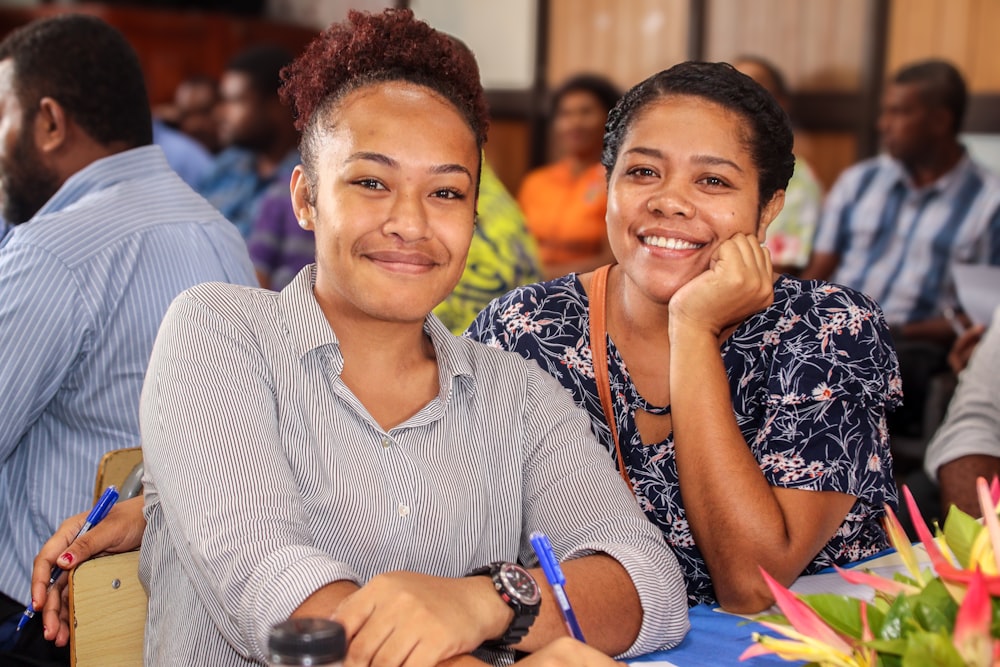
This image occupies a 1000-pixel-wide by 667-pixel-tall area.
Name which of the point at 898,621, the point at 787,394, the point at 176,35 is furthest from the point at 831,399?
the point at 176,35

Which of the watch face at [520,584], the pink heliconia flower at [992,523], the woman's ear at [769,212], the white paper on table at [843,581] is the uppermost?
the woman's ear at [769,212]

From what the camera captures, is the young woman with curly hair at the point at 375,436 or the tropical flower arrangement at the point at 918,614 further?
the young woman with curly hair at the point at 375,436

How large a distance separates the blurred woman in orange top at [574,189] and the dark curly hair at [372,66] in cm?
346

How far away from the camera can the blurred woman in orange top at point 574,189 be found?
17.0ft

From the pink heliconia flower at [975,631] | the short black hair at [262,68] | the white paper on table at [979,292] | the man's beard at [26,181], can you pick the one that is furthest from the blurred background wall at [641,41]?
the pink heliconia flower at [975,631]

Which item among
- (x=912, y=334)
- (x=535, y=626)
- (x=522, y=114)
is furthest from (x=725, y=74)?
(x=522, y=114)

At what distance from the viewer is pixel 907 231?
178 inches

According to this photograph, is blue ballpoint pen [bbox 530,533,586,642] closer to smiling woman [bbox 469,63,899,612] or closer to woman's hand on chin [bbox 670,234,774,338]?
smiling woman [bbox 469,63,899,612]

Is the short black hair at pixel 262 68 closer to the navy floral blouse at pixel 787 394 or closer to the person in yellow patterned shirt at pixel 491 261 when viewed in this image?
the person in yellow patterned shirt at pixel 491 261

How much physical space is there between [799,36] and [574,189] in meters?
A: 1.47

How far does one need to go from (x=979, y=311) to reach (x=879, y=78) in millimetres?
2737

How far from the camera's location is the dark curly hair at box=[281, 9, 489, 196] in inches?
58.9

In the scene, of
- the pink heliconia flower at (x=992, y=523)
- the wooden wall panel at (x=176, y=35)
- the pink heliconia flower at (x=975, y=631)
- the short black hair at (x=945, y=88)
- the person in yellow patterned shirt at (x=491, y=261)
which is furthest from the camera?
the wooden wall panel at (x=176, y=35)

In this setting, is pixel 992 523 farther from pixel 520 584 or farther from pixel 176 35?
pixel 176 35
